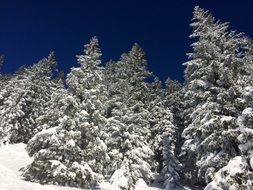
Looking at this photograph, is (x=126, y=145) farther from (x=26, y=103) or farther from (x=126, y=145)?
(x=26, y=103)

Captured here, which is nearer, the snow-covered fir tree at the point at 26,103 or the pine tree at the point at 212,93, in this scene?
Result: the pine tree at the point at 212,93

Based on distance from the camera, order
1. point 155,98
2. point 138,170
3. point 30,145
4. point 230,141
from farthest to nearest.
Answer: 1. point 155,98
2. point 138,170
3. point 30,145
4. point 230,141

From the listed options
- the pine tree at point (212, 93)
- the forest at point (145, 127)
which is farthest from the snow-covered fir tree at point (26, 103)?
the pine tree at point (212, 93)

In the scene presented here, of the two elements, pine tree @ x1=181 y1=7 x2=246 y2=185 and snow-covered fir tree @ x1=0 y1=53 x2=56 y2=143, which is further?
snow-covered fir tree @ x1=0 y1=53 x2=56 y2=143

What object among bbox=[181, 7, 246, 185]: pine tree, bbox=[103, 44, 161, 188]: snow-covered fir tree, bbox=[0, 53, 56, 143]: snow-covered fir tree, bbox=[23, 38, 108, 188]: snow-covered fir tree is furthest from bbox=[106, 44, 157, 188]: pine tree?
bbox=[0, 53, 56, 143]: snow-covered fir tree

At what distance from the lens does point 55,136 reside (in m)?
26.5

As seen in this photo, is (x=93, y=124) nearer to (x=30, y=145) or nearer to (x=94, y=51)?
(x=30, y=145)

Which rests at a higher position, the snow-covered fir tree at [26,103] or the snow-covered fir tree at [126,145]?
the snow-covered fir tree at [26,103]

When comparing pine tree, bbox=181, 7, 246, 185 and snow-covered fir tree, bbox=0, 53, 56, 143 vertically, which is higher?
snow-covered fir tree, bbox=0, 53, 56, 143

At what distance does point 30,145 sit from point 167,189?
15621mm

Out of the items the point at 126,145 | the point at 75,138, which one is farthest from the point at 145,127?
the point at 75,138

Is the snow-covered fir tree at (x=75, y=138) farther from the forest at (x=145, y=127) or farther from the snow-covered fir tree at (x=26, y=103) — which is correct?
the snow-covered fir tree at (x=26, y=103)

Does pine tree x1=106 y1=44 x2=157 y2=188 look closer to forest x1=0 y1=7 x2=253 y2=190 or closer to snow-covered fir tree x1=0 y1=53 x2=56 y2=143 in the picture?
forest x1=0 y1=7 x2=253 y2=190

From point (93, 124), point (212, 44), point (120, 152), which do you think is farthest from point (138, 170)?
point (212, 44)
